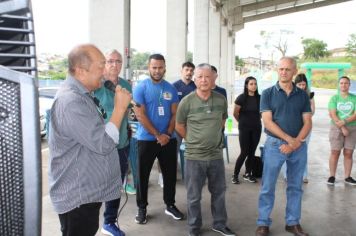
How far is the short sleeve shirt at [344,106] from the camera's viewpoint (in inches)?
210

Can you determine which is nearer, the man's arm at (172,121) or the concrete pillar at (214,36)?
the man's arm at (172,121)

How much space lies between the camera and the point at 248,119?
5.42 metres

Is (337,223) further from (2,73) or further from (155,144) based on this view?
(2,73)

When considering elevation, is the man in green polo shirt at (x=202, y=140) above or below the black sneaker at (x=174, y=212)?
above

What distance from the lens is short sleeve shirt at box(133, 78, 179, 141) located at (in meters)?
3.86

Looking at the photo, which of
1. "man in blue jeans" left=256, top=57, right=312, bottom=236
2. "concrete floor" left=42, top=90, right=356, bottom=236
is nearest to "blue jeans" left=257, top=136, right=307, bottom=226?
"man in blue jeans" left=256, top=57, right=312, bottom=236

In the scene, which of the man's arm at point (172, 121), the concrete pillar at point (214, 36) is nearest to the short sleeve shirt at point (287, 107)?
the man's arm at point (172, 121)

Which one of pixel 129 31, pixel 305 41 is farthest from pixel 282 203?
pixel 305 41

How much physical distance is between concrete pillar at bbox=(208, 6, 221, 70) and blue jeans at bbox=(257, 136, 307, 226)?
11191 millimetres

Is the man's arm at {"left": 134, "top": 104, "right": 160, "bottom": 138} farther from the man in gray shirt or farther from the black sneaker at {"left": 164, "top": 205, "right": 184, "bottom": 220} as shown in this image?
the man in gray shirt

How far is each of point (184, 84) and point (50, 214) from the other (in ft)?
7.87

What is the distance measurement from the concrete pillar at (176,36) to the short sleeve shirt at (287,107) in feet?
17.3

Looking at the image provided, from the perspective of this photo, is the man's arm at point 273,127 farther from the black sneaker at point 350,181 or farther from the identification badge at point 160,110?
the black sneaker at point 350,181

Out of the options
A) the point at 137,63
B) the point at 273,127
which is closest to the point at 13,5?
the point at 273,127
